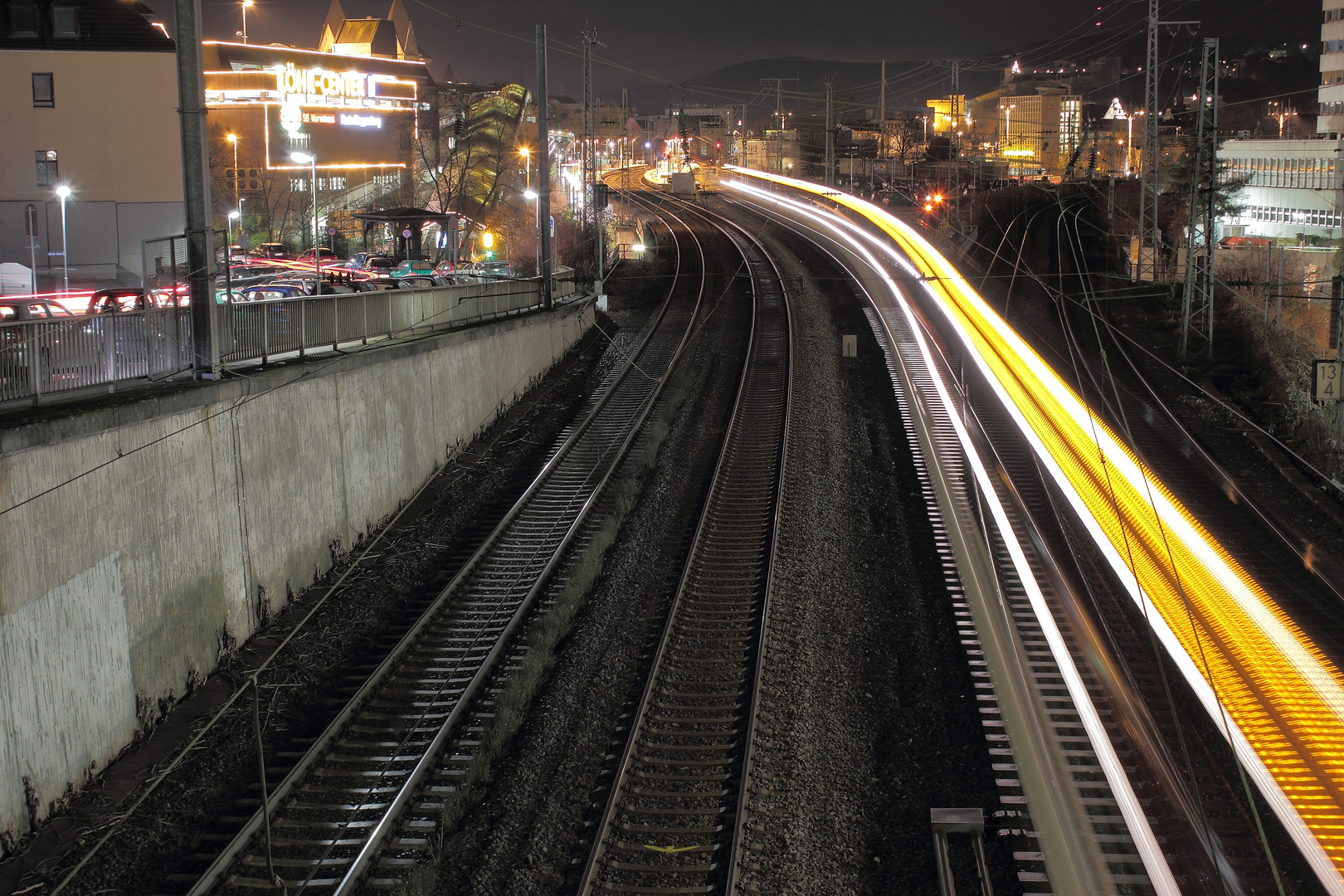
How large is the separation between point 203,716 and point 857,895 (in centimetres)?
656

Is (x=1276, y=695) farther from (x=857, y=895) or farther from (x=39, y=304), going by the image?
(x=39, y=304)

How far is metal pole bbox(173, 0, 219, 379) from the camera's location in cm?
1144

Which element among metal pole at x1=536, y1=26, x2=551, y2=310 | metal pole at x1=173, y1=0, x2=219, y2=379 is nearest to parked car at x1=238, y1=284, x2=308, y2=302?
metal pole at x1=536, y1=26, x2=551, y2=310

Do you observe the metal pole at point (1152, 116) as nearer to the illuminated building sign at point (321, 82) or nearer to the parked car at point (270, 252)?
the parked car at point (270, 252)

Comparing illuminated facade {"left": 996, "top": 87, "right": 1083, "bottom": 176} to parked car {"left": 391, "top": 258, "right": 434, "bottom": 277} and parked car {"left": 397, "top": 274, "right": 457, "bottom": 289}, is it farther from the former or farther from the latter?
parked car {"left": 397, "top": 274, "right": 457, "bottom": 289}

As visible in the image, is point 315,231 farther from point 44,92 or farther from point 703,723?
point 703,723

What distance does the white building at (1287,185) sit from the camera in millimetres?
55125

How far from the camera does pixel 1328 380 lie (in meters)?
17.5

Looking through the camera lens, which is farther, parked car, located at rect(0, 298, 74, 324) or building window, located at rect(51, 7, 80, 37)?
building window, located at rect(51, 7, 80, 37)

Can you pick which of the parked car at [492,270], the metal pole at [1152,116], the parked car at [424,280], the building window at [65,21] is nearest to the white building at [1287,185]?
the metal pole at [1152,116]

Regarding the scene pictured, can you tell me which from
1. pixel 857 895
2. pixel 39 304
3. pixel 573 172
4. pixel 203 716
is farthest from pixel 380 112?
pixel 857 895

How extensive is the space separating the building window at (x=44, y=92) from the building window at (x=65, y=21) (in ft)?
5.10

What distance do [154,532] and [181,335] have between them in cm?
283

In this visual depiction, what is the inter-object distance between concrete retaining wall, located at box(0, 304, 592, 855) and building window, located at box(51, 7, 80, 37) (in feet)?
89.7
